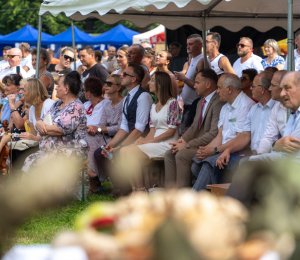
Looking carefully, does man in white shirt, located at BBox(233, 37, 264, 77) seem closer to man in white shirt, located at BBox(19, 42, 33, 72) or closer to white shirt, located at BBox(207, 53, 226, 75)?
white shirt, located at BBox(207, 53, 226, 75)

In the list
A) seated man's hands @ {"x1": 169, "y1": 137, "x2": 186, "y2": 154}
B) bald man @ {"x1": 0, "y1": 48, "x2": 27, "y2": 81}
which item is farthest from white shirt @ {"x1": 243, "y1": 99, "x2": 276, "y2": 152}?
bald man @ {"x1": 0, "y1": 48, "x2": 27, "y2": 81}

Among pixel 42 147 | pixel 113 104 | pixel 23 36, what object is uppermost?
pixel 23 36

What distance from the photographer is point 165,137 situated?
5.70m

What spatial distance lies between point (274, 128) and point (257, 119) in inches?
16.4

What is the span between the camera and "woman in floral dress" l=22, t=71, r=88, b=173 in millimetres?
5262

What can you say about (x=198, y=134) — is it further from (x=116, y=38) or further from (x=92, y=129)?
(x=116, y=38)

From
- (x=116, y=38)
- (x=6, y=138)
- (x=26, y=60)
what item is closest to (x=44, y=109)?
(x=6, y=138)

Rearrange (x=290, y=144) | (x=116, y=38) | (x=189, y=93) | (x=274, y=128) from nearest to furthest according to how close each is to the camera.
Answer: (x=290, y=144) → (x=274, y=128) → (x=189, y=93) → (x=116, y=38)

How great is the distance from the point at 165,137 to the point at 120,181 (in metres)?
0.94

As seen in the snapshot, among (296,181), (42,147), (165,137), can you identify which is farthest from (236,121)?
(296,181)

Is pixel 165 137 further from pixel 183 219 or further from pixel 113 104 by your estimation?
pixel 183 219

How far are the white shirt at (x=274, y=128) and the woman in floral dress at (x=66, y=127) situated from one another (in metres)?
2.29

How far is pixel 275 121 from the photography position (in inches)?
167

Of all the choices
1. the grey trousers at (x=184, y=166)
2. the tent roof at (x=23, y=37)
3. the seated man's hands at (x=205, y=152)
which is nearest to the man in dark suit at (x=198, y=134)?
the grey trousers at (x=184, y=166)
